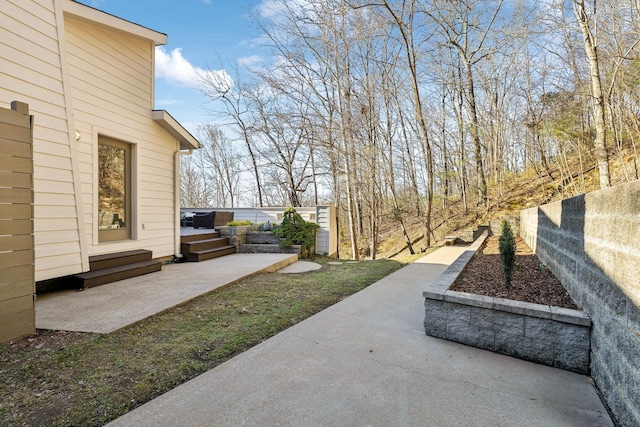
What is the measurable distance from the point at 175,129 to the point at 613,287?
6.77 meters

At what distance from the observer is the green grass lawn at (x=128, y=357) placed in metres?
1.71

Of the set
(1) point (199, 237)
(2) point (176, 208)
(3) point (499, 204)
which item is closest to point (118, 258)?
(2) point (176, 208)

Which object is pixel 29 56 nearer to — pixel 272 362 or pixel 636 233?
pixel 272 362

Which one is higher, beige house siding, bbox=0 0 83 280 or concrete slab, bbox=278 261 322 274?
beige house siding, bbox=0 0 83 280

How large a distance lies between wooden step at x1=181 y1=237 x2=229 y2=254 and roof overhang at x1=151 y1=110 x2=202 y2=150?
7.15 ft

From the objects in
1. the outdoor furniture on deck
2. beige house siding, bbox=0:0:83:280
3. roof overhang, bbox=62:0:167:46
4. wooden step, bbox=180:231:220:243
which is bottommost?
wooden step, bbox=180:231:220:243

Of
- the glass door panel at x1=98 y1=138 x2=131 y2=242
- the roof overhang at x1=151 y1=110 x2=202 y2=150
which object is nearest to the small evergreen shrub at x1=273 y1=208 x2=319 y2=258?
the roof overhang at x1=151 y1=110 x2=202 y2=150

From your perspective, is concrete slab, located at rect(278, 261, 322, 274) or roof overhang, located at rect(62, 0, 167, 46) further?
concrete slab, located at rect(278, 261, 322, 274)

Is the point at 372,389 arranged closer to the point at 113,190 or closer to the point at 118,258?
the point at 118,258

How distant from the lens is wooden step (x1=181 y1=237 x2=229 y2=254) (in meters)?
6.46

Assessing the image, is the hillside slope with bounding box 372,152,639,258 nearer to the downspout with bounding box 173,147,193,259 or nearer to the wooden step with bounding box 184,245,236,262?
the wooden step with bounding box 184,245,236,262

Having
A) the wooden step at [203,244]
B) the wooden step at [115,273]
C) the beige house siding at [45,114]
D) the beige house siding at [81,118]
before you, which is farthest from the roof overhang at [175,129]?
the wooden step at [115,273]

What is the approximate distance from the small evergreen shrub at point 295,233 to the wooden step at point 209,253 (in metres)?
1.18

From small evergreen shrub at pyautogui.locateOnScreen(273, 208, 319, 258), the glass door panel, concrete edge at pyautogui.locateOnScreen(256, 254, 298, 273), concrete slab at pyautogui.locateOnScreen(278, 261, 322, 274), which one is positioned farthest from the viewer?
small evergreen shrub at pyautogui.locateOnScreen(273, 208, 319, 258)
